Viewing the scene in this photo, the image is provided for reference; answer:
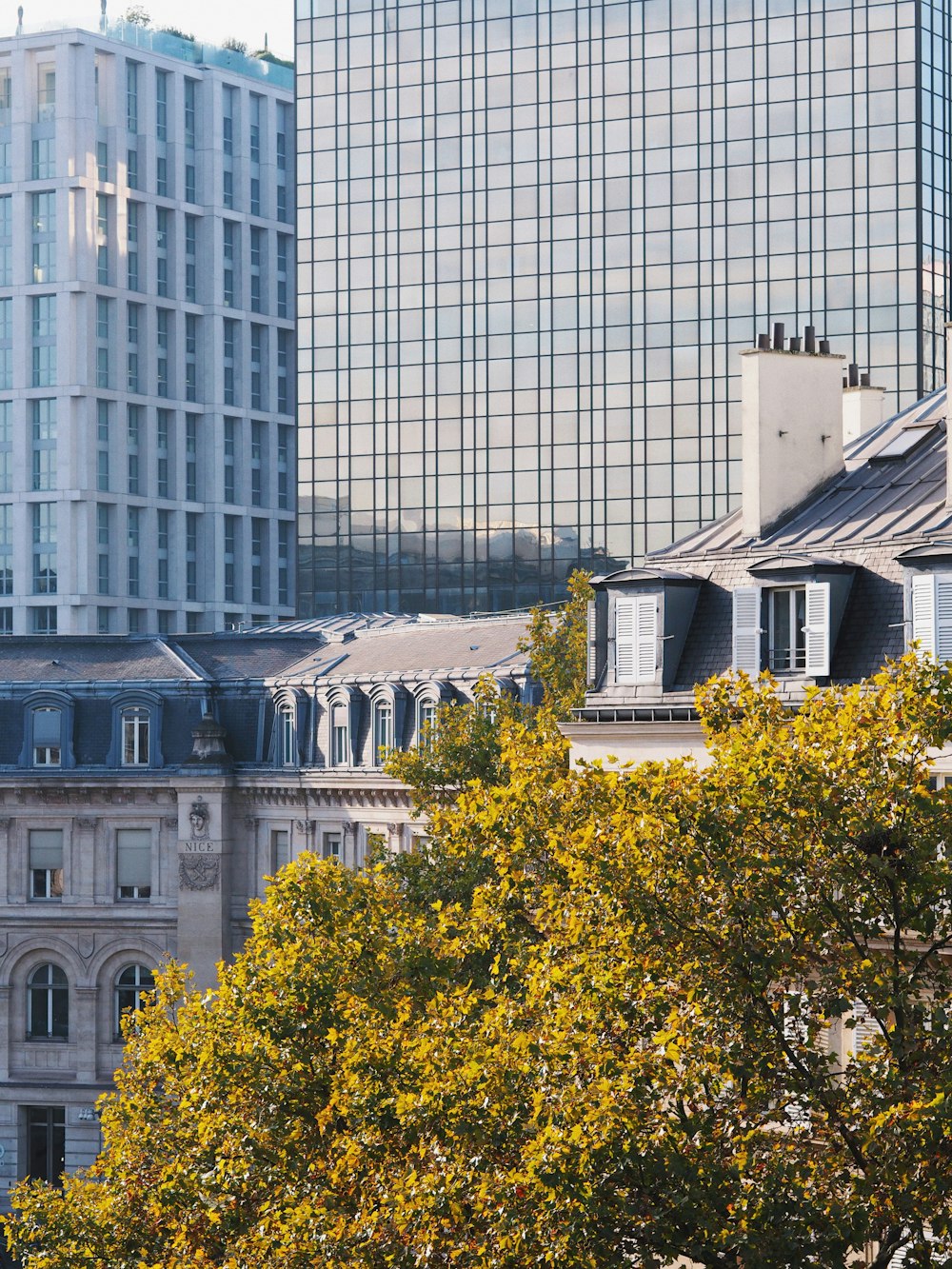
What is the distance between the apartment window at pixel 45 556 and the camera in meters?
160

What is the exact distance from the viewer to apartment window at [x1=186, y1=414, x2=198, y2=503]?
560 ft

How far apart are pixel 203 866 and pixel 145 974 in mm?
4584

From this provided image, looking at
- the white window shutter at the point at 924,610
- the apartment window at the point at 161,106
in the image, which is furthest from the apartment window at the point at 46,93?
the white window shutter at the point at 924,610

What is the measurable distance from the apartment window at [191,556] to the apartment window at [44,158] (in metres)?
25.8

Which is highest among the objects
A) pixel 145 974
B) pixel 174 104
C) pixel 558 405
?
pixel 174 104

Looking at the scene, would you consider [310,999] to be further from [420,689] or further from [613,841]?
[420,689]

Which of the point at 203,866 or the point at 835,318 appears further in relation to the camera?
the point at 835,318

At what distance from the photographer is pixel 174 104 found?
550ft

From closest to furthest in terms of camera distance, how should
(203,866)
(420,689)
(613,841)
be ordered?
(613,841), (420,689), (203,866)

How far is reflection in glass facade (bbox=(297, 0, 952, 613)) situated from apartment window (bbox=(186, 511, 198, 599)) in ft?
93.3

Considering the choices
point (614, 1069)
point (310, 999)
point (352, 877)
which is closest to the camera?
point (614, 1069)

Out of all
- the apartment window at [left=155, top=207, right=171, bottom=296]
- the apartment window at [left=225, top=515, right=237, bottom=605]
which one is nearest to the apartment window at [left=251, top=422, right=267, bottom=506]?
the apartment window at [left=225, top=515, right=237, bottom=605]

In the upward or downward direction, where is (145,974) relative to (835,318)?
downward

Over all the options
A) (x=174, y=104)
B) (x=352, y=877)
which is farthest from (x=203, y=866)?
(x=174, y=104)
